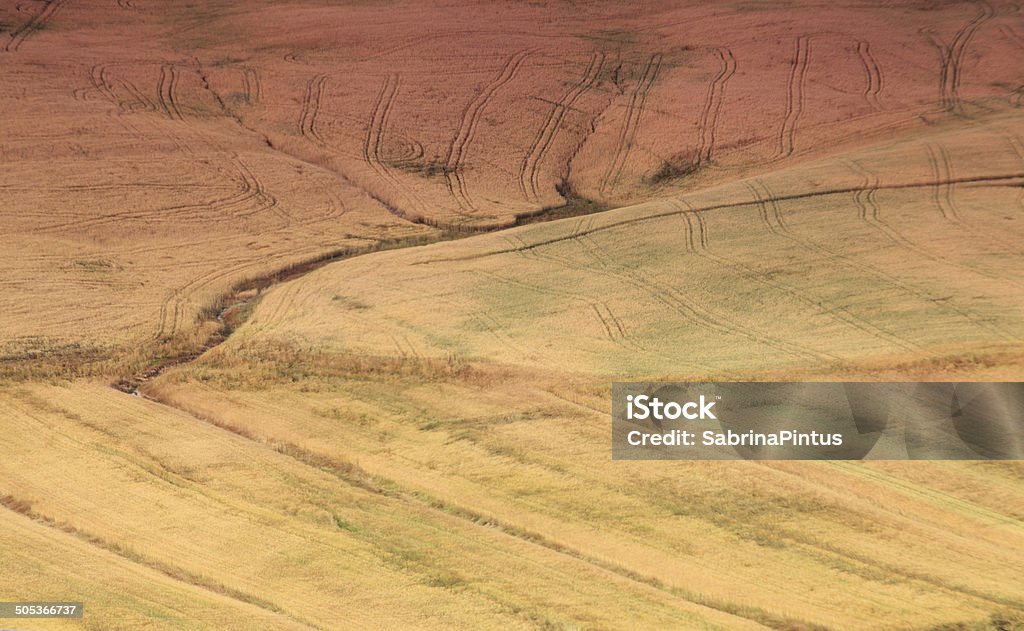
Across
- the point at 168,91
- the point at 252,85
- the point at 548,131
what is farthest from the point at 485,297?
the point at 168,91

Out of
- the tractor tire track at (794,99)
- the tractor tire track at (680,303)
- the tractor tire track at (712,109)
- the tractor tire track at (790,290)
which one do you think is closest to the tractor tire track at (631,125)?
the tractor tire track at (712,109)

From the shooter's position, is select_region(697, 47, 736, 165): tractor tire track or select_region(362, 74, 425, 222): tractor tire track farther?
select_region(697, 47, 736, 165): tractor tire track

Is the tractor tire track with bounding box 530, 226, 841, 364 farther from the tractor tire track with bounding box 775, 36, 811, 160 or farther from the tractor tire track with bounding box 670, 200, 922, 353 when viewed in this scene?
the tractor tire track with bounding box 775, 36, 811, 160

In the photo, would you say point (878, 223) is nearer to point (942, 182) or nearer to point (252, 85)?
point (942, 182)

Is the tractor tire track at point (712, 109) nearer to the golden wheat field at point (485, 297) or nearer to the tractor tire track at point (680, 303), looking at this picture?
the golden wheat field at point (485, 297)

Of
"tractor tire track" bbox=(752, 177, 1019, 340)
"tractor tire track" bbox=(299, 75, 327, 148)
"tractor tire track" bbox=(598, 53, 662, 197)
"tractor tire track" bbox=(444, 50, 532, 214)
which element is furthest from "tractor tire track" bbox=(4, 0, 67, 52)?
"tractor tire track" bbox=(752, 177, 1019, 340)

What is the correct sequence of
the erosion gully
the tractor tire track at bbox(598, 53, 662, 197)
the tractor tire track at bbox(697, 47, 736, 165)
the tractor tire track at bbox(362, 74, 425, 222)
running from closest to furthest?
the erosion gully
the tractor tire track at bbox(362, 74, 425, 222)
the tractor tire track at bbox(598, 53, 662, 197)
the tractor tire track at bbox(697, 47, 736, 165)

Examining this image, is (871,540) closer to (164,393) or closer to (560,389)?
(560,389)
